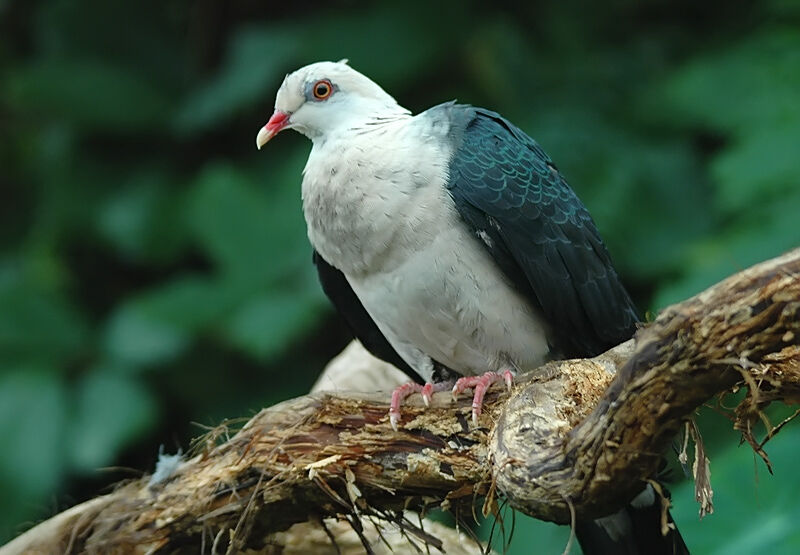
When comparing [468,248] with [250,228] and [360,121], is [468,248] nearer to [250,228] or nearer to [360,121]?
[360,121]

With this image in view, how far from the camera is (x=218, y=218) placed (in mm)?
4422

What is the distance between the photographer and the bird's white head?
2.94 m

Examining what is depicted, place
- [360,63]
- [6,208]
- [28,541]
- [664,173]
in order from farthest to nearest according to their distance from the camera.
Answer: [6,208], [360,63], [664,173], [28,541]

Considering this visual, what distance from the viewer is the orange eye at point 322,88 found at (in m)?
2.98

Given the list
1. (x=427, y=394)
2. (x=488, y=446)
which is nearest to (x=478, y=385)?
(x=427, y=394)

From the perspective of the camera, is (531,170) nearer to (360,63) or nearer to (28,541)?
(28,541)

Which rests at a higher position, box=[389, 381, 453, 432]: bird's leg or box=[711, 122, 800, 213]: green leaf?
box=[389, 381, 453, 432]: bird's leg

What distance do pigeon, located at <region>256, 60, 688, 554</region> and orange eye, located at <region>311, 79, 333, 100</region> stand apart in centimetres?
10

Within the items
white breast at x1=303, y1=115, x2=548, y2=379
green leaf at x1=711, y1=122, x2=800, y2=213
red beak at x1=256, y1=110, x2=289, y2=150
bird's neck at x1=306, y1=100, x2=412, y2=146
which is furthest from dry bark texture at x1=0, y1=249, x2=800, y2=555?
green leaf at x1=711, y1=122, x2=800, y2=213

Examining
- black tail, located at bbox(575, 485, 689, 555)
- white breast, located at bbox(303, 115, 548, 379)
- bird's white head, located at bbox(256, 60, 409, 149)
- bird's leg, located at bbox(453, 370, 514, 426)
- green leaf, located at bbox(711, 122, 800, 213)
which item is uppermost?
bird's white head, located at bbox(256, 60, 409, 149)

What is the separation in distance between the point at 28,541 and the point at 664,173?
110 inches

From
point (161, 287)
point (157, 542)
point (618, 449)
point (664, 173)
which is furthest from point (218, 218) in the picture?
point (618, 449)

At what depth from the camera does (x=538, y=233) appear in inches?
106

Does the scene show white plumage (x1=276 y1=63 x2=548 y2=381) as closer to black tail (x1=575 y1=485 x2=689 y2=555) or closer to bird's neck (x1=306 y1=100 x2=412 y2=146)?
bird's neck (x1=306 y1=100 x2=412 y2=146)
